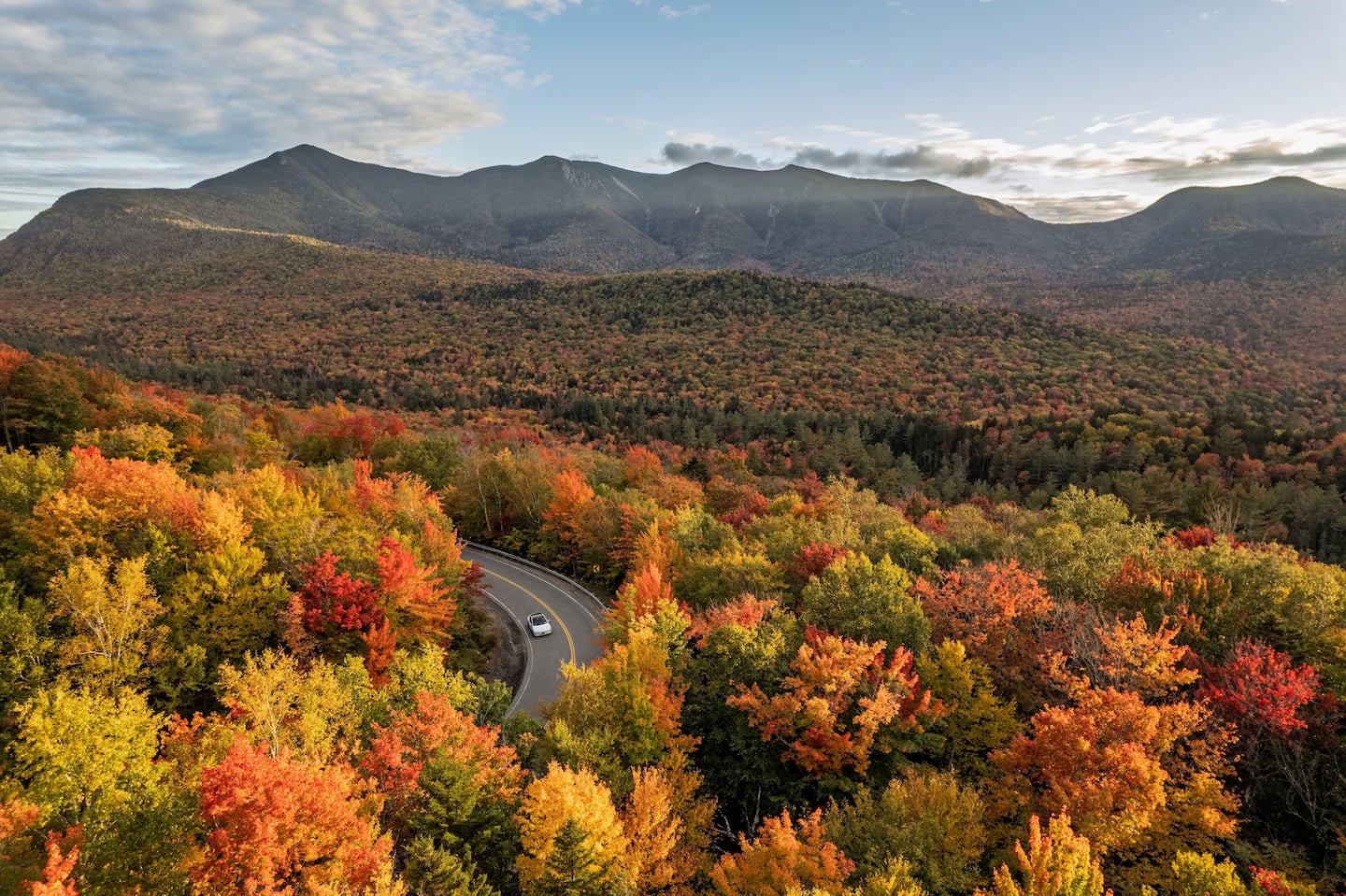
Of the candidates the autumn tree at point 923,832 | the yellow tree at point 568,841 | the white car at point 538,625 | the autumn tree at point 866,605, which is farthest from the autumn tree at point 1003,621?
the white car at point 538,625

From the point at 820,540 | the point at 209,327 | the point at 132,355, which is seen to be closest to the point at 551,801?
the point at 820,540

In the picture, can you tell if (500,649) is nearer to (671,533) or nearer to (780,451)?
(671,533)

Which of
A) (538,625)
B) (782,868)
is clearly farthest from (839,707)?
(538,625)

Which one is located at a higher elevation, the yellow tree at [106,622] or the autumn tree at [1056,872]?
the yellow tree at [106,622]

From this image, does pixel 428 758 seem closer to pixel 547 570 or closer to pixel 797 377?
pixel 547 570

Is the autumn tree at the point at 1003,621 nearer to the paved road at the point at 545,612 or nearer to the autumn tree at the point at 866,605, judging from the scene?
the autumn tree at the point at 866,605

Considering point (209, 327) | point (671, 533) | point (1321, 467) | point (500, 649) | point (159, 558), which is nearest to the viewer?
point (159, 558)
